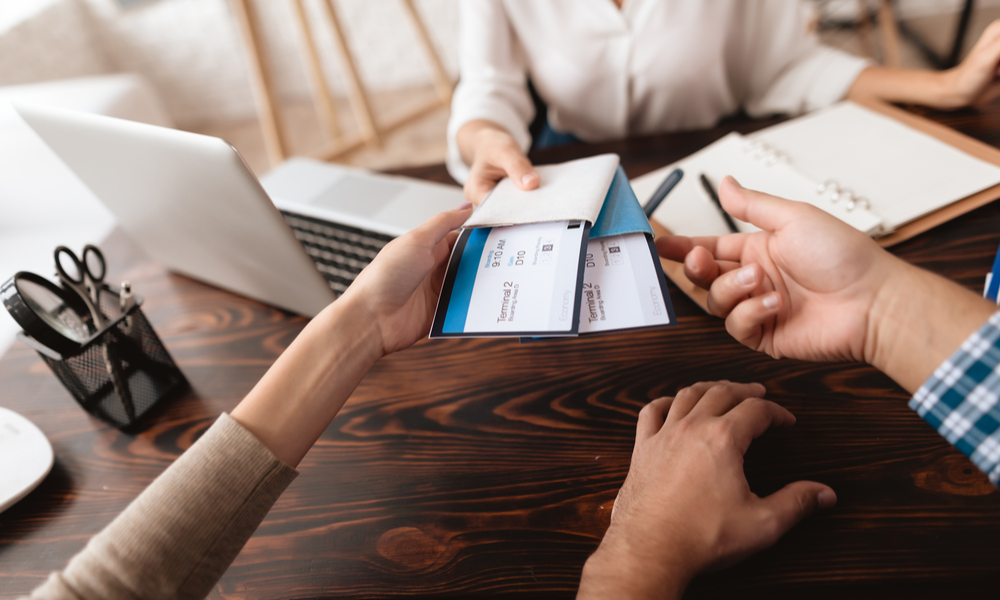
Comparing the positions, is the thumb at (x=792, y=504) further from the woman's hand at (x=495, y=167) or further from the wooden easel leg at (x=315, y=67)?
the wooden easel leg at (x=315, y=67)

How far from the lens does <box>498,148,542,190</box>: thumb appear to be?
63 centimetres

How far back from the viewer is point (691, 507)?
45 cm

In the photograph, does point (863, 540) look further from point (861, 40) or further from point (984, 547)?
point (861, 40)

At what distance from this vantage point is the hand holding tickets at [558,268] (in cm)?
47

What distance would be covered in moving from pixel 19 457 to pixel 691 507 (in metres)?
0.78

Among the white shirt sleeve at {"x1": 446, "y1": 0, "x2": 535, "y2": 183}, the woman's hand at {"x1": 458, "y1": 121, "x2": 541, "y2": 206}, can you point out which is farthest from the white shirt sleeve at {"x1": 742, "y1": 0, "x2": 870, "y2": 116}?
the woman's hand at {"x1": 458, "y1": 121, "x2": 541, "y2": 206}

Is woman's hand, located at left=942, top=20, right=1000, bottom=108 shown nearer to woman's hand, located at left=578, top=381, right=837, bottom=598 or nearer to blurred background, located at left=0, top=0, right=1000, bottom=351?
woman's hand, located at left=578, top=381, right=837, bottom=598

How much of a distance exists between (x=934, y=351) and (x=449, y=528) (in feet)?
1.60

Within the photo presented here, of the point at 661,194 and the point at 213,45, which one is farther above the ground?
the point at 213,45

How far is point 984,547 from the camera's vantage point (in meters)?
0.43

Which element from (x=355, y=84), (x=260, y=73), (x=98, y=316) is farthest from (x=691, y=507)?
(x=355, y=84)

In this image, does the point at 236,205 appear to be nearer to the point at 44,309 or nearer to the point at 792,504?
the point at 44,309

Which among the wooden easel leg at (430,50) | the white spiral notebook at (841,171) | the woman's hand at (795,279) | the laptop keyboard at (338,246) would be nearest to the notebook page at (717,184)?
the white spiral notebook at (841,171)

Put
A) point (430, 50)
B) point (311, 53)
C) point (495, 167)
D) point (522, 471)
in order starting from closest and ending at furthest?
point (522, 471) < point (495, 167) < point (311, 53) < point (430, 50)
